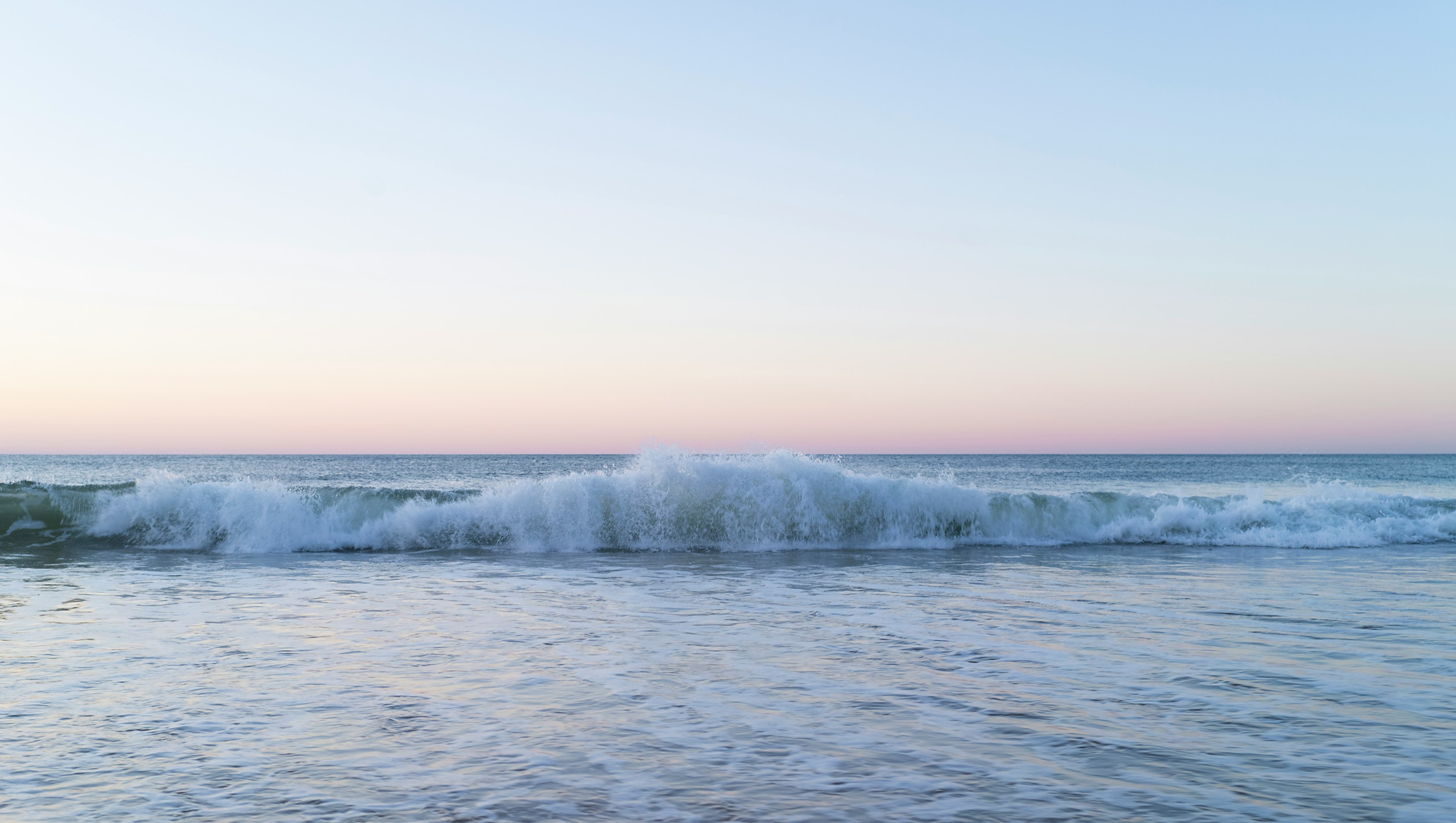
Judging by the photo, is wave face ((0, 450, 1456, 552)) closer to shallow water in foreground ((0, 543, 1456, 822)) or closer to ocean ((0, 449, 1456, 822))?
ocean ((0, 449, 1456, 822))

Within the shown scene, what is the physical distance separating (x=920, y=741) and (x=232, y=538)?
51.8ft

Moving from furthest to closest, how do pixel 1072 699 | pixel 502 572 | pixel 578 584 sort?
1. pixel 502 572
2. pixel 578 584
3. pixel 1072 699

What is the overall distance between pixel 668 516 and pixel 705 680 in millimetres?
11995

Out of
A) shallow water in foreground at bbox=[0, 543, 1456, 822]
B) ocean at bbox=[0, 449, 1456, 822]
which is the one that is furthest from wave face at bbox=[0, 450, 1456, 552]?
shallow water in foreground at bbox=[0, 543, 1456, 822]

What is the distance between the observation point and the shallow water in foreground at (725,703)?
13.4ft

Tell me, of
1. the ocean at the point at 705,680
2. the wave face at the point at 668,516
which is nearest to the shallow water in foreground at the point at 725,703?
the ocean at the point at 705,680

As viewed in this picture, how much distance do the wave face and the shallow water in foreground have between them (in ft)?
21.0

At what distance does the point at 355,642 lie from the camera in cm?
761

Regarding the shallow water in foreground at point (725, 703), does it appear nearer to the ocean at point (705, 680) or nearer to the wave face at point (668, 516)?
the ocean at point (705, 680)

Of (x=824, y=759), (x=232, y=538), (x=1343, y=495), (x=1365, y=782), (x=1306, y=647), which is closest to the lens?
(x=1365, y=782)

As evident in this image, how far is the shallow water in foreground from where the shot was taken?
4078 millimetres

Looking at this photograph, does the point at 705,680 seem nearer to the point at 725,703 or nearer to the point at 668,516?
the point at 725,703

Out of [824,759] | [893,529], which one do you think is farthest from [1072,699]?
[893,529]

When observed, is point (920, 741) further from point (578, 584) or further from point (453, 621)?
point (578, 584)
